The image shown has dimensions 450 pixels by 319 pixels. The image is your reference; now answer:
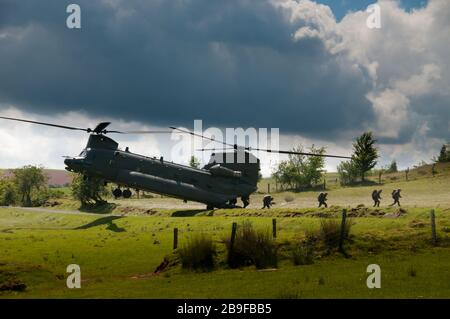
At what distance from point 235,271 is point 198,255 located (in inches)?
80.8

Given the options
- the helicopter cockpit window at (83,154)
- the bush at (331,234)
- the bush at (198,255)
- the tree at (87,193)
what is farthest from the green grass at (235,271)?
the tree at (87,193)

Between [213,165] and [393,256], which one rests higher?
[213,165]

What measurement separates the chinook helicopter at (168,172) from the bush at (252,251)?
27820 mm

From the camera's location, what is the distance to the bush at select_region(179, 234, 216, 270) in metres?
24.7

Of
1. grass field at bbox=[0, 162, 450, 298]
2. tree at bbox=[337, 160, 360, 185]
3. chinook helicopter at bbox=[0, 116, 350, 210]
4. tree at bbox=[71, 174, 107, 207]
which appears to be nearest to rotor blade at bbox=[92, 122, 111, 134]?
chinook helicopter at bbox=[0, 116, 350, 210]

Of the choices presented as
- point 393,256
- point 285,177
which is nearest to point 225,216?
point 393,256

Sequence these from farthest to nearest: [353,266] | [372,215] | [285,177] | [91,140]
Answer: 1. [285,177]
2. [91,140]
3. [372,215]
4. [353,266]

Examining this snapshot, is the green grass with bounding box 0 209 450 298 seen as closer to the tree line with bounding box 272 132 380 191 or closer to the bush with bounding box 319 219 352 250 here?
the bush with bounding box 319 219 352 250
